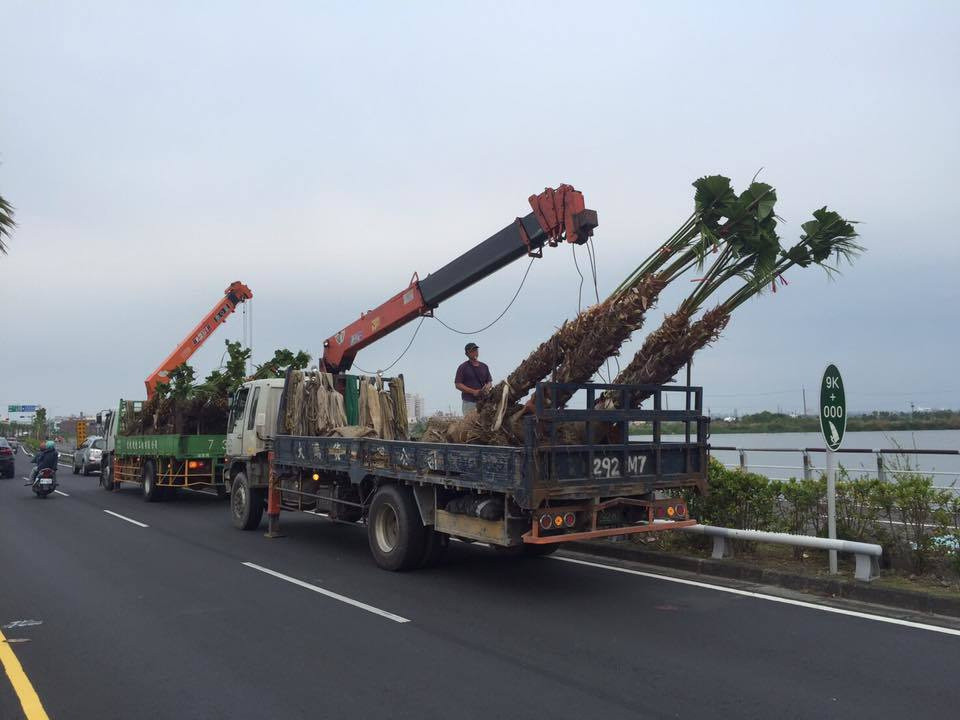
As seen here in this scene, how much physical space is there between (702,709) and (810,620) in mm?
2547

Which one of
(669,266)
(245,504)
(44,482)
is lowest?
(44,482)

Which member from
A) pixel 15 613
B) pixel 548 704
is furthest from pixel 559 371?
pixel 15 613

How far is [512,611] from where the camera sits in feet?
24.4

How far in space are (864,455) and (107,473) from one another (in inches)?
788

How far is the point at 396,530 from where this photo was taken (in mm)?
9375

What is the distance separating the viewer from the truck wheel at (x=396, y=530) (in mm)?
9047

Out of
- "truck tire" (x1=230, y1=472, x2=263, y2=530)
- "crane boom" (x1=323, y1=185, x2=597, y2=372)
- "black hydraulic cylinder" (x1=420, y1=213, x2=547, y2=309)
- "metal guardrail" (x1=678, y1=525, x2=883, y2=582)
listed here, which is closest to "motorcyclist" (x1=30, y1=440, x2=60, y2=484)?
"truck tire" (x1=230, y1=472, x2=263, y2=530)

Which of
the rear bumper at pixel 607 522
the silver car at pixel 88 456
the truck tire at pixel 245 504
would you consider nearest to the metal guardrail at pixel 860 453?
the rear bumper at pixel 607 522

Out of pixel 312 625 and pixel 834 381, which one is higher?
pixel 834 381

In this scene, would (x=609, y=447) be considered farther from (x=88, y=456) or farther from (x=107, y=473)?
(x=88, y=456)

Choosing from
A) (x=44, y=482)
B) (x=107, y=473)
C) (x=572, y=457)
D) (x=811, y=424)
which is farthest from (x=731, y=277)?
(x=107, y=473)

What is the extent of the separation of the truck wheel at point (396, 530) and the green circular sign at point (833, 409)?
4550mm

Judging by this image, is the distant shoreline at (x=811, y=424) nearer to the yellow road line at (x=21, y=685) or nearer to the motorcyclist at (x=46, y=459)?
the yellow road line at (x=21, y=685)

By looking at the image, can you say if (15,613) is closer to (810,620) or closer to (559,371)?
(559,371)
